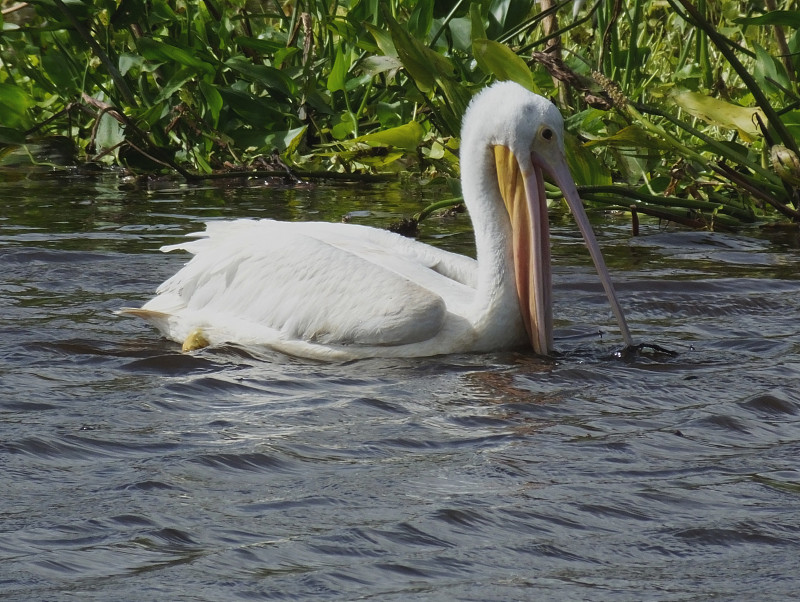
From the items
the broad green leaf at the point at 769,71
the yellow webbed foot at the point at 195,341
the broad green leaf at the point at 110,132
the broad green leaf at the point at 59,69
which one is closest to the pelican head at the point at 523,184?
the yellow webbed foot at the point at 195,341

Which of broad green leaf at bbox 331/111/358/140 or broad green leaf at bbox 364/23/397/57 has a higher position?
broad green leaf at bbox 364/23/397/57

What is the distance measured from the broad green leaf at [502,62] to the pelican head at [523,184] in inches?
32.4

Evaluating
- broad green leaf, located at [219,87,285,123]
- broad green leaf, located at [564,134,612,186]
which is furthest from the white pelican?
broad green leaf, located at [219,87,285,123]

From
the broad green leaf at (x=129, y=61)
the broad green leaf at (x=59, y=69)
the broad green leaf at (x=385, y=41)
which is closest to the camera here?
the broad green leaf at (x=385, y=41)

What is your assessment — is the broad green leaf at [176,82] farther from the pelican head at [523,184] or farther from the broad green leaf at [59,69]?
the pelican head at [523,184]

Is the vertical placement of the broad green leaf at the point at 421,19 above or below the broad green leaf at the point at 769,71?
above

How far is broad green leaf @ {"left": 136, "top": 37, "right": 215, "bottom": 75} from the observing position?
784 centimetres

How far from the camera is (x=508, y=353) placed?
14.6 feet

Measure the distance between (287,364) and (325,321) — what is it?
19 cm

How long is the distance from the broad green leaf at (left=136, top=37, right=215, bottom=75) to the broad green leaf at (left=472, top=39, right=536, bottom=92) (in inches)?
113

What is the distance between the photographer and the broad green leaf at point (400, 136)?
19.9ft

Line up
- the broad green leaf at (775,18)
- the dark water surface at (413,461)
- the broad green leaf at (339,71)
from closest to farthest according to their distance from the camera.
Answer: the dark water surface at (413,461)
the broad green leaf at (775,18)
the broad green leaf at (339,71)

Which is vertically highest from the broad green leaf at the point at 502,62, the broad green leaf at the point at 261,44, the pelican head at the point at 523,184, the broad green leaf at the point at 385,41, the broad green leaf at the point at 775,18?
the broad green leaf at the point at 261,44

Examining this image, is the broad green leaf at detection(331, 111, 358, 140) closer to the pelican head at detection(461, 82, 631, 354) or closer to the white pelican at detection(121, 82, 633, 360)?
the white pelican at detection(121, 82, 633, 360)
